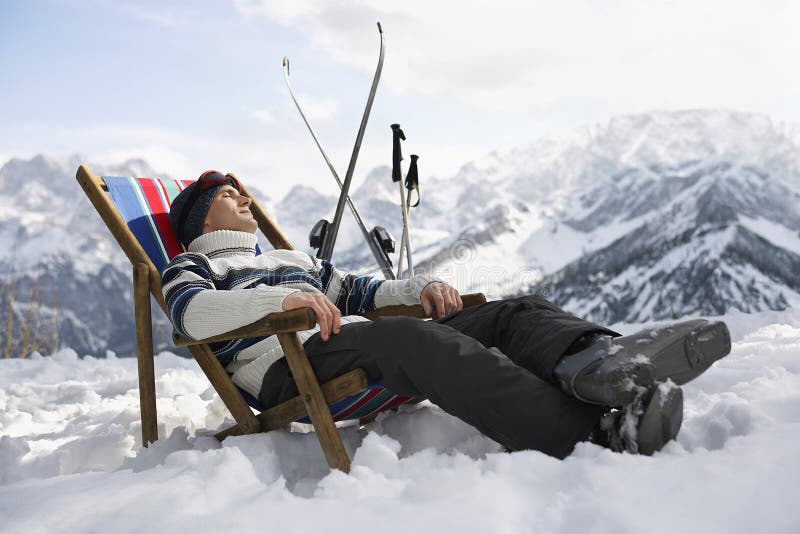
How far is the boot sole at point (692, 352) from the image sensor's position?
57.4 inches

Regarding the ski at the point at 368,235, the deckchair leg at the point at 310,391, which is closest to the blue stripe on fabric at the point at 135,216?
the deckchair leg at the point at 310,391

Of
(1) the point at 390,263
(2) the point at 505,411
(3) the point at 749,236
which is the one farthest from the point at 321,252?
(3) the point at 749,236

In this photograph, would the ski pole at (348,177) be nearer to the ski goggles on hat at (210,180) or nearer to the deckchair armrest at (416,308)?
the ski goggles on hat at (210,180)

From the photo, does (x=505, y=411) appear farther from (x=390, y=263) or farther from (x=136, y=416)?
(x=390, y=263)

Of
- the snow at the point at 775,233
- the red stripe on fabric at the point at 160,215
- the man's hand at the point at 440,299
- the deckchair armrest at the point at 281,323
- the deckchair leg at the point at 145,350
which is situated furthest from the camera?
the snow at the point at 775,233

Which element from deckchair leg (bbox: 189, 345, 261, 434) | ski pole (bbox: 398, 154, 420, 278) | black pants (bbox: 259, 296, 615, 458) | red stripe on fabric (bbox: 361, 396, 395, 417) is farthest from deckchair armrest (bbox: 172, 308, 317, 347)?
ski pole (bbox: 398, 154, 420, 278)

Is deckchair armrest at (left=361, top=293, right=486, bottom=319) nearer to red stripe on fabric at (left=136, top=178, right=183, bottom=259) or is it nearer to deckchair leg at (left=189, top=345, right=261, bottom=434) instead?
deckchair leg at (left=189, top=345, right=261, bottom=434)

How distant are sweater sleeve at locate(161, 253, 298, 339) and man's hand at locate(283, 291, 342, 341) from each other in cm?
3

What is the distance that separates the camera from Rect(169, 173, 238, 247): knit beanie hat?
2521 millimetres

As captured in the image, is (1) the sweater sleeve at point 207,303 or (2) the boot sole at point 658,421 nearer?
(2) the boot sole at point 658,421

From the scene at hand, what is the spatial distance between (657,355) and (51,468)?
1.97m

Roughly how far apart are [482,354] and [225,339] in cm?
75

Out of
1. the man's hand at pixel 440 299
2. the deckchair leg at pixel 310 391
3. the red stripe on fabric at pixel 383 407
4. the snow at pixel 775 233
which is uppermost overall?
the man's hand at pixel 440 299

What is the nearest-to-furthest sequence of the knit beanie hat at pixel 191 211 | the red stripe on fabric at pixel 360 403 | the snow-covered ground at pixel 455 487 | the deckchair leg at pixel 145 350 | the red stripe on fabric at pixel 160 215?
the snow-covered ground at pixel 455 487
the red stripe on fabric at pixel 360 403
the deckchair leg at pixel 145 350
the knit beanie hat at pixel 191 211
the red stripe on fabric at pixel 160 215
